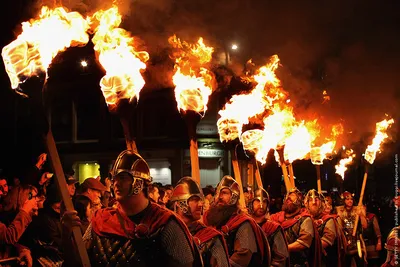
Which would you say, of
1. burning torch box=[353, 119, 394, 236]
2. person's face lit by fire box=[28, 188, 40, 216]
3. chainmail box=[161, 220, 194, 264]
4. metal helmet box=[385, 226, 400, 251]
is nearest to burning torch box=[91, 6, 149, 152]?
chainmail box=[161, 220, 194, 264]

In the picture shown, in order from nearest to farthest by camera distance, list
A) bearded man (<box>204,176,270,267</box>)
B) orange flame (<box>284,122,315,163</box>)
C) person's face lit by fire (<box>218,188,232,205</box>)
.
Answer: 1. bearded man (<box>204,176,270,267</box>)
2. person's face lit by fire (<box>218,188,232,205</box>)
3. orange flame (<box>284,122,315,163</box>)

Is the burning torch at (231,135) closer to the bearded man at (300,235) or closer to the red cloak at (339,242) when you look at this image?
the bearded man at (300,235)

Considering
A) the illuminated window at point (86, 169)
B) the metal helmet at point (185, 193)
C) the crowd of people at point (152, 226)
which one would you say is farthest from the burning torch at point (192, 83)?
the illuminated window at point (86, 169)

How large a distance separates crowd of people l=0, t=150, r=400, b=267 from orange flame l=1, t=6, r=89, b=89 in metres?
0.99

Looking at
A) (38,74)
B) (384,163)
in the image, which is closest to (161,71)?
(38,74)

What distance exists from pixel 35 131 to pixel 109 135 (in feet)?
77.5

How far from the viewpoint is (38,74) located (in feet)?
13.0

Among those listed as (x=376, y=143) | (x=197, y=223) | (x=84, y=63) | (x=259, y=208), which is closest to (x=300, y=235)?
(x=259, y=208)

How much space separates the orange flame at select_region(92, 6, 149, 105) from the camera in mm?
5520

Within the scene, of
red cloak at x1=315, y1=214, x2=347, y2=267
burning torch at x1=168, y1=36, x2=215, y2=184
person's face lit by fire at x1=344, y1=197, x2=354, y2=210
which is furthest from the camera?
person's face lit by fire at x1=344, y1=197, x2=354, y2=210

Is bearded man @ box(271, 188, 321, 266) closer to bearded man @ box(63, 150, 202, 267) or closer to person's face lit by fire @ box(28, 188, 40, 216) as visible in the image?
person's face lit by fire @ box(28, 188, 40, 216)

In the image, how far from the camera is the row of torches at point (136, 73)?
14.9ft

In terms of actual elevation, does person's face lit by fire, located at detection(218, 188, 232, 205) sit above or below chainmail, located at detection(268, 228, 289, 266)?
above

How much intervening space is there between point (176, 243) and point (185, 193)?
151 cm
